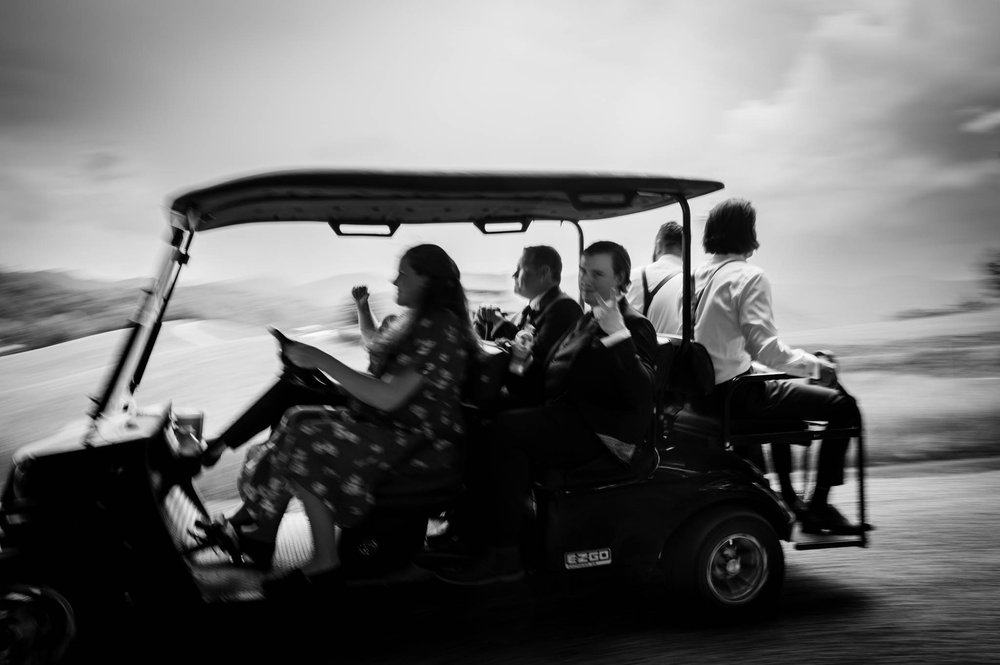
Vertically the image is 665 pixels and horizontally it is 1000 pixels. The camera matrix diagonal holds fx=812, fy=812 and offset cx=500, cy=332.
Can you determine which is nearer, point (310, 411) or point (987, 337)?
A: point (310, 411)

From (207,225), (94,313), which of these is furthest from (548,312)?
(94,313)

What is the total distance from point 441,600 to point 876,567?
2.12 metres

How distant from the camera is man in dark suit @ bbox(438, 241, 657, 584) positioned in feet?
9.77

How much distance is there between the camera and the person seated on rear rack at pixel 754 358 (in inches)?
132

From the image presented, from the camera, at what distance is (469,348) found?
305cm

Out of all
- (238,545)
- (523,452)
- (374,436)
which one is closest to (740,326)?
(523,452)

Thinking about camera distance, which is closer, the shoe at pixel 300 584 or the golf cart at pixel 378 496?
→ the golf cart at pixel 378 496

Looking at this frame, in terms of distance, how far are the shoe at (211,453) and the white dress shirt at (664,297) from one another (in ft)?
6.22

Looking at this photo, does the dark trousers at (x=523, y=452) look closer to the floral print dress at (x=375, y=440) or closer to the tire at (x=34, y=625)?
the floral print dress at (x=375, y=440)

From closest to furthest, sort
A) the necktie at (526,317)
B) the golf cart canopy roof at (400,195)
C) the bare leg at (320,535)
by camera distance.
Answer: the golf cart canopy roof at (400,195) < the bare leg at (320,535) < the necktie at (526,317)

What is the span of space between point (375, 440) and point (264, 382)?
5.73 metres

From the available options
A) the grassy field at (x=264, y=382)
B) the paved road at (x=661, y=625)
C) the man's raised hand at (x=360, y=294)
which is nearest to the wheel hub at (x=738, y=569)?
the paved road at (x=661, y=625)

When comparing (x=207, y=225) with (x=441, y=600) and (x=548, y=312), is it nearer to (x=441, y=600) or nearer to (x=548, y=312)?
(x=548, y=312)

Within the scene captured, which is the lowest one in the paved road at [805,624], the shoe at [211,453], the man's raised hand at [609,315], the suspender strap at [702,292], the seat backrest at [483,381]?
the paved road at [805,624]
